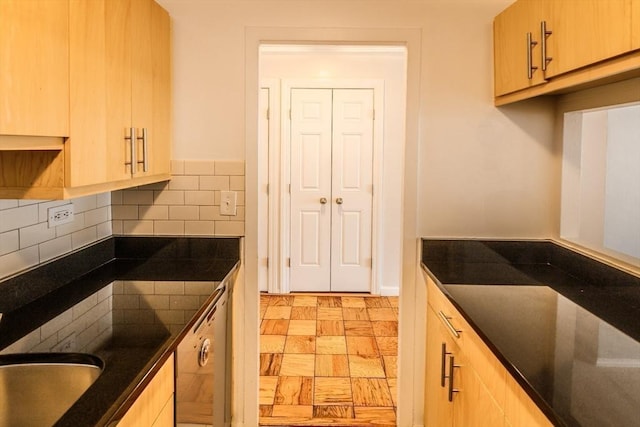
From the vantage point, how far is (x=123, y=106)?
2.00 m

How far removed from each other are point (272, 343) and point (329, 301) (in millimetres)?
1196

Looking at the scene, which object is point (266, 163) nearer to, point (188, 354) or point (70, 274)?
point (70, 274)

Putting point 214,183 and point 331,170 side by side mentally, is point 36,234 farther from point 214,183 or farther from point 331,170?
point 331,170

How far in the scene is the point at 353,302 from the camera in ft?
17.1

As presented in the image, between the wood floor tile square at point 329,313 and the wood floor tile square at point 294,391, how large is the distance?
125 centimetres

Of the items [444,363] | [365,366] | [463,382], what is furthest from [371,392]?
[463,382]

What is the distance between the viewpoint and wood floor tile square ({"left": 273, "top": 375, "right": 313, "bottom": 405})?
3189mm

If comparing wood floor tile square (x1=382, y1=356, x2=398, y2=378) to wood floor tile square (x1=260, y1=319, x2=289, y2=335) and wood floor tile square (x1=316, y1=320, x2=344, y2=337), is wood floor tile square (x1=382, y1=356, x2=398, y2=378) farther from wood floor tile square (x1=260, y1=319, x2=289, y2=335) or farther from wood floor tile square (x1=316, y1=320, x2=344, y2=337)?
wood floor tile square (x1=260, y1=319, x2=289, y2=335)

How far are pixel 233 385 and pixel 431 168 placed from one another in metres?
1.42

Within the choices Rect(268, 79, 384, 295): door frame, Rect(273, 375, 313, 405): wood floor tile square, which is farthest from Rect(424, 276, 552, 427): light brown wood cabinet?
Rect(268, 79, 384, 295): door frame

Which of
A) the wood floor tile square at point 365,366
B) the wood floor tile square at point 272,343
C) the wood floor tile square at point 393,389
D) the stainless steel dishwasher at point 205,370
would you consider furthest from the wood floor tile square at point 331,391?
the stainless steel dishwasher at point 205,370

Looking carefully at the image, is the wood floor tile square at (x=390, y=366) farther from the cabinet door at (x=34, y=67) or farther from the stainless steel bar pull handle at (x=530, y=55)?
the cabinet door at (x=34, y=67)

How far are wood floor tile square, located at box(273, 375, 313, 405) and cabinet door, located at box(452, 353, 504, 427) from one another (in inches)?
50.9

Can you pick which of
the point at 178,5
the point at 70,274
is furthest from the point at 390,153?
the point at 70,274
